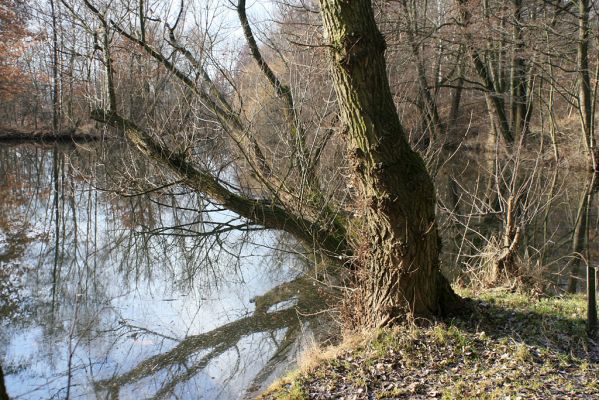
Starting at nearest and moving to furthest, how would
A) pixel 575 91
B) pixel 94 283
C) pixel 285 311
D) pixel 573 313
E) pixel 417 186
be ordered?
pixel 417 186 < pixel 573 313 < pixel 285 311 < pixel 94 283 < pixel 575 91

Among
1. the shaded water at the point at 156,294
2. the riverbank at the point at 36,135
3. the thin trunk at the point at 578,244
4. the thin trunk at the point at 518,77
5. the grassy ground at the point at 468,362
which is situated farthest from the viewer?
the riverbank at the point at 36,135

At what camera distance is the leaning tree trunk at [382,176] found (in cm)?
509

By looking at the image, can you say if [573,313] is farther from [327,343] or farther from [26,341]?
[26,341]

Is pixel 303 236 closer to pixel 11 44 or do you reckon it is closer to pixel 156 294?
pixel 156 294

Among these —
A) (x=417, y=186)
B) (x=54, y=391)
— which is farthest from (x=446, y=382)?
(x=54, y=391)

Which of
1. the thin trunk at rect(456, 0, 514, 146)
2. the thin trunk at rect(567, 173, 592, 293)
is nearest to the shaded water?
the thin trunk at rect(567, 173, 592, 293)

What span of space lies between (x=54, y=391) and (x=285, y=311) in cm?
381

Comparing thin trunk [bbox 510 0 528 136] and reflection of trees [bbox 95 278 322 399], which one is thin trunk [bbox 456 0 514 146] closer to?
thin trunk [bbox 510 0 528 136]

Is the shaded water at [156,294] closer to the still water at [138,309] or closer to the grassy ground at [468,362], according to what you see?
the still water at [138,309]

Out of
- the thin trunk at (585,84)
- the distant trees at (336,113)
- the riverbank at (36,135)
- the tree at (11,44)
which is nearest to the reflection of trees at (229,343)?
the distant trees at (336,113)

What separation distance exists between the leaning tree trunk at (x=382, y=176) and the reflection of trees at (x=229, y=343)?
227 centimetres

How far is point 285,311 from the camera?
29.4 feet

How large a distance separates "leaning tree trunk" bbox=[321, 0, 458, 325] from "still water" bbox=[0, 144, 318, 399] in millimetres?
2204

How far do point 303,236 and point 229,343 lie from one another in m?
2.18
